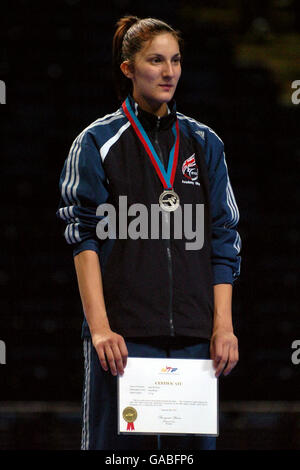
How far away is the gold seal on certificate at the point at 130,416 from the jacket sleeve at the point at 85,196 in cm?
44

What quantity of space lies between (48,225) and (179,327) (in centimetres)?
208

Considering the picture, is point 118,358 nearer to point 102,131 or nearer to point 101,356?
point 101,356

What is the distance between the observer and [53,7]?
13.6 feet

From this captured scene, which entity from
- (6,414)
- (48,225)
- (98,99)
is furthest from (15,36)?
(6,414)

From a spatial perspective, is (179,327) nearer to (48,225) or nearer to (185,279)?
(185,279)

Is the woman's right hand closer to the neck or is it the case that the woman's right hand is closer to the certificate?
the certificate

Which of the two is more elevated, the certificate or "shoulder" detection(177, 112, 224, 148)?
"shoulder" detection(177, 112, 224, 148)

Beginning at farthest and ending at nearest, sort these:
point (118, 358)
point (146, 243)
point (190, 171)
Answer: point (190, 171), point (146, 243), point (118, 358)

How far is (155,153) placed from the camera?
7.57 feet

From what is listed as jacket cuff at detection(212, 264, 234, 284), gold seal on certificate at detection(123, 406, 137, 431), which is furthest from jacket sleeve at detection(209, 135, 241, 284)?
gold seal on certificate at detection(123, 406, 137, 431)

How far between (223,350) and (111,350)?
1.01ft

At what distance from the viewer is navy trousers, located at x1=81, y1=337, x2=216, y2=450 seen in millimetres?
2176

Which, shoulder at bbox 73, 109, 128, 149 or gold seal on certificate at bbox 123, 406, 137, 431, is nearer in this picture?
gold seal on certificate at bbox 123, 406, 137, 431

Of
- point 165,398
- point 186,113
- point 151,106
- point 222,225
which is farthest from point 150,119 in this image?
point 186,113
